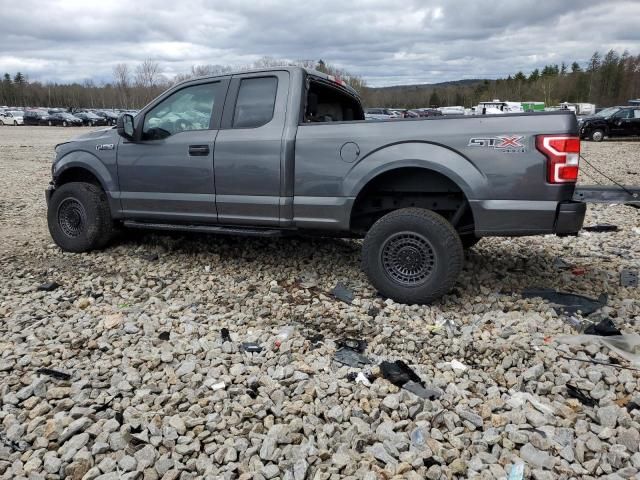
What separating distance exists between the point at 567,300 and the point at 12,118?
5311cm

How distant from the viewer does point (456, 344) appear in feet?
13.4

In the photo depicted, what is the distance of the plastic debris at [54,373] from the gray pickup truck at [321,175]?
2280 millimetres

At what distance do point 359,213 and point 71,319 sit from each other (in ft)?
9.05

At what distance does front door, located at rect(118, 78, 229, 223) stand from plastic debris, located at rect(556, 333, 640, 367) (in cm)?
351

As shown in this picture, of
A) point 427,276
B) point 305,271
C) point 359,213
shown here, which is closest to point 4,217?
point 305,271

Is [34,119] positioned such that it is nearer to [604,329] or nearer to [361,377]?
[361,377]

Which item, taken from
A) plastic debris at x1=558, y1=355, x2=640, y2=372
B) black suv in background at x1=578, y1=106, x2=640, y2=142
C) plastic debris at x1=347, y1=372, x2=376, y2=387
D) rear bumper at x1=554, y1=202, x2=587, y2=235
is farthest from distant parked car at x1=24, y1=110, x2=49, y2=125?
plastic debris at x1=558, y1=355, x2=640, y2=372

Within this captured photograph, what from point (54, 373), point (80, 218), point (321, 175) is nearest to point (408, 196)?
point (321, 175)

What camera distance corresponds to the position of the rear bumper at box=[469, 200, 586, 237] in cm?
423

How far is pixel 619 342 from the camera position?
3951 mm

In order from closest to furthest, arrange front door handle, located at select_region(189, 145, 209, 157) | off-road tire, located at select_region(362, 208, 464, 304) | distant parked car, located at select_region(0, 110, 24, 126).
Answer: off-road tire, located at select_region(362, 208, 464, 304) → front door handle, located at select_region(189, 145, 209, 157) → distant parked car, located at select_region(0, 110, 24, 126)

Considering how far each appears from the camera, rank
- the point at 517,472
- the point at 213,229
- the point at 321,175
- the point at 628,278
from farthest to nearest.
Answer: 1. the point at 213,229
2. the point at 628,278
3. the point at 321,175
4. the point at 517,472

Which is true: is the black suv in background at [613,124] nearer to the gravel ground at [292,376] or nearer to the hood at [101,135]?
the gravel ground at [292,376]

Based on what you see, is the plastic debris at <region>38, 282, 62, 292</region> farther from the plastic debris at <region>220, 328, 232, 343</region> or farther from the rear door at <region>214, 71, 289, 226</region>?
the plastic debris at <region>220, 328, 232, 343</region>
